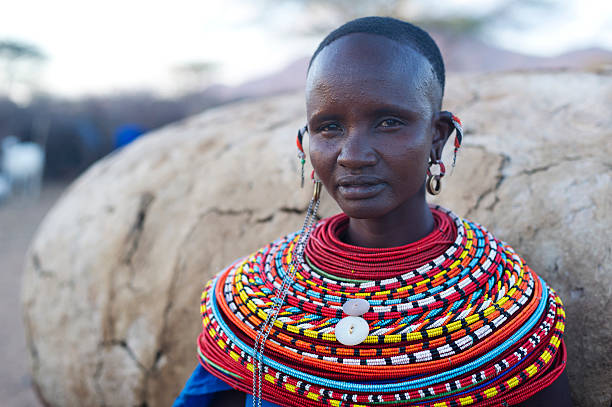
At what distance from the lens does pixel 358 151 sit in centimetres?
125

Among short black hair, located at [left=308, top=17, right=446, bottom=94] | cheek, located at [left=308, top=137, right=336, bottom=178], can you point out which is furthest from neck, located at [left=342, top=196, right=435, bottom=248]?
short black hair, located at [left=308, top=17, right=446, bottom=94]

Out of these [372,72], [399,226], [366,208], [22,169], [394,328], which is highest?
[372,72]

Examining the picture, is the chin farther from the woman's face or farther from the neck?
the neck

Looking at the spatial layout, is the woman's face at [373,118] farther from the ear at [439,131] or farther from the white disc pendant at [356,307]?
the white disc pendant at [356,307]

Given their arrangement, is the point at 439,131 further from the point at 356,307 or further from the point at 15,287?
the point at 15,287

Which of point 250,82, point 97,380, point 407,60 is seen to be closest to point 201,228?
point 97,380

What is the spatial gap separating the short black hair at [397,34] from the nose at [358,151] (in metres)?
0.30

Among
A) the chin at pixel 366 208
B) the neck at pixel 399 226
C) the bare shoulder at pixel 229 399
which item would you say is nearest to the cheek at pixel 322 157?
the chin at pixel 366 208

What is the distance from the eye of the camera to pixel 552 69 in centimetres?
305

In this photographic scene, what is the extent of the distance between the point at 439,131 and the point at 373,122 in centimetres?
30

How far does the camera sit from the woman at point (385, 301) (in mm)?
1184

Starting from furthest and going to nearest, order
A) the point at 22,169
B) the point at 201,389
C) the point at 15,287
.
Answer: the point at 22,169 → the point at 15,287 → the point at 201,389

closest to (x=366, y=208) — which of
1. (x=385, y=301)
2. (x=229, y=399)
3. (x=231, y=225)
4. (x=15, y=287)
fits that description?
(x=385, y=301)

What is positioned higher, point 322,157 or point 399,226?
point 322,157
